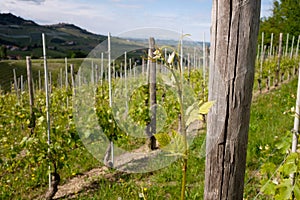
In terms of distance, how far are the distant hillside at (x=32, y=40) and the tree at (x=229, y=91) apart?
44908 millimetres

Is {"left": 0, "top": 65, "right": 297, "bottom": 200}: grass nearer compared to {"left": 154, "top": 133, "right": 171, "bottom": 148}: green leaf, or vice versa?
{"left": 154, "top": 133, "right": 171, "bottom": 148}: green leaf

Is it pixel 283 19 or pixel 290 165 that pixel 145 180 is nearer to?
pixel 290 165

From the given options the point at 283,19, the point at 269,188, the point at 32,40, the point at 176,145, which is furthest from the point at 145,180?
the point at 32,40

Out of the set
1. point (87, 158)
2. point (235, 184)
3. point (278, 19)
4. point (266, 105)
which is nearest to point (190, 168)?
point (87, 158)

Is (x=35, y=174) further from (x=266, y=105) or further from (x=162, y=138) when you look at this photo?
(x=266, y=105)

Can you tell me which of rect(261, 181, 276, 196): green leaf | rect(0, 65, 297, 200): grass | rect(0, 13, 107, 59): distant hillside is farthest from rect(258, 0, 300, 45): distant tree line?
rect(261, 181, 276, 196): green leaf

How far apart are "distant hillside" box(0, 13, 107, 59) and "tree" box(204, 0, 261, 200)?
4491 cm

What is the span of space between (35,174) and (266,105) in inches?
237

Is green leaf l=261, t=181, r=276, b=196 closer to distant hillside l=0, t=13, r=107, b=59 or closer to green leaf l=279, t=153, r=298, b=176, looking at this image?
green leaf l=279, t=153, r=298, b=176

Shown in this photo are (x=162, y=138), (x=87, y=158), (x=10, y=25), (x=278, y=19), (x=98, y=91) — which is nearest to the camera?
(x=162, y=138)

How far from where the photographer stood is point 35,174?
418 cm

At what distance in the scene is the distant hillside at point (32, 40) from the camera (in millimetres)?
50031

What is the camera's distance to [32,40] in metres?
57.3

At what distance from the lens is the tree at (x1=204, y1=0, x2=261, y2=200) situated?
100 cm
